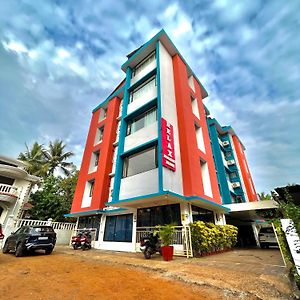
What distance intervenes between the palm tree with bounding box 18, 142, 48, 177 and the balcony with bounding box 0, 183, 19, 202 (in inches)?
348

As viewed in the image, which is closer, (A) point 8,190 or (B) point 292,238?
(B) point 292,238

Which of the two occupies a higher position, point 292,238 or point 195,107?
point 195,107

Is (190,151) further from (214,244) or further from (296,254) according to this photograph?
(296,254)

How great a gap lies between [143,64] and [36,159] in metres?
21.0

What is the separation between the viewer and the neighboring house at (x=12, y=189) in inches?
654

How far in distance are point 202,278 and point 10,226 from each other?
15914 millimetres

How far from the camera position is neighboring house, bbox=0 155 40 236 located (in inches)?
654

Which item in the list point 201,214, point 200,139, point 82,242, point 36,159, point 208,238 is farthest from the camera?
point 36,159

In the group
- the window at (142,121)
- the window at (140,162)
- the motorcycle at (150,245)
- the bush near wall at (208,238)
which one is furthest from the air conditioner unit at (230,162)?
the motorcycle at (150,245)

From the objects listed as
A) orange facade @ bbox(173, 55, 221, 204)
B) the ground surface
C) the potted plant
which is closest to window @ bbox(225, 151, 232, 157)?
orange facade @ bbox(173, 55, 221, 204)

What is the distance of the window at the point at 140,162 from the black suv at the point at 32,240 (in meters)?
6.16

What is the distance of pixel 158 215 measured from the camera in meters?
12.6

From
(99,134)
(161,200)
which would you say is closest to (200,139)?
(161,200)

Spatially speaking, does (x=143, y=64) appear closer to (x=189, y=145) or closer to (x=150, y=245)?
(x=189, y=145)
